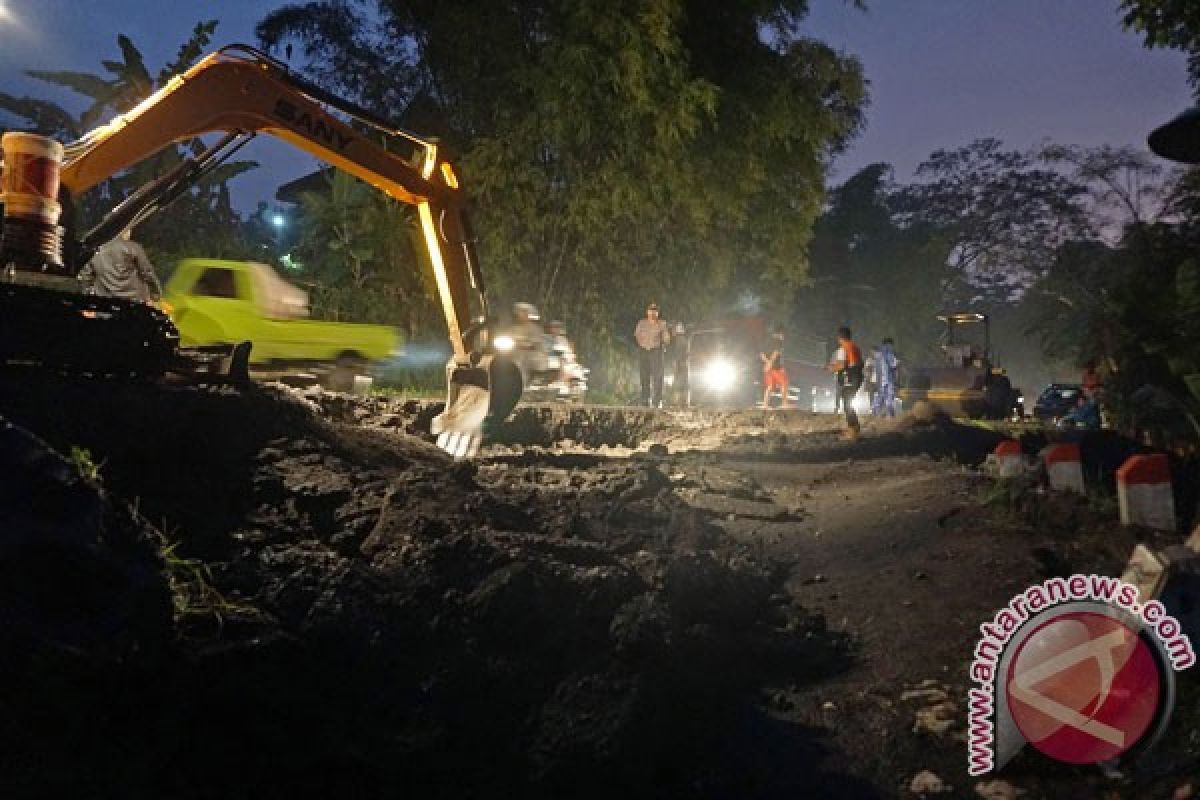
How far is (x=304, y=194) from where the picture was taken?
17.7 m

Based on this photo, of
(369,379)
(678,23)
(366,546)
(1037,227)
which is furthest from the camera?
(1037,227)

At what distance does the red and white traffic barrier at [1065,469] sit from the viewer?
19.9 ft

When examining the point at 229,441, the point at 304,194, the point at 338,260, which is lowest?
the point at 229,441

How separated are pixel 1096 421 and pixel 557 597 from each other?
14.0 metres

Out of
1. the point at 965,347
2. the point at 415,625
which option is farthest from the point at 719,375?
the point at 415,625

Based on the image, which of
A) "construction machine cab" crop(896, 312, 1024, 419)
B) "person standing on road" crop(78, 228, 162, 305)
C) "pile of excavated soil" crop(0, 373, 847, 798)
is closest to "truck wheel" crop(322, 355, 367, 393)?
"person standing on road" crop(78, 228, 162, 305)

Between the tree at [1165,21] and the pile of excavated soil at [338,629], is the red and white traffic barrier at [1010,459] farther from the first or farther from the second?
the tree at [1165,21]

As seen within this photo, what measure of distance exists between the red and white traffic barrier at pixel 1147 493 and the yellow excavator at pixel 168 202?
16.3ft

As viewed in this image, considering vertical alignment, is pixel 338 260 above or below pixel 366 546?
above

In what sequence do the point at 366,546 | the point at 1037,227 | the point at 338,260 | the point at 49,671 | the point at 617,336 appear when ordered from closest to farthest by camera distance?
the point at 49,671 → the point at 366,546 → the point at 338,260 → the point at 617,336 → the point at 1037,227

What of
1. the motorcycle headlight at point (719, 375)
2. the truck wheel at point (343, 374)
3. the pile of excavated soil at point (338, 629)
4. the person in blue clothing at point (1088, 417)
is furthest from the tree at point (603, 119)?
the pile of excavated soil at point (338, 629)

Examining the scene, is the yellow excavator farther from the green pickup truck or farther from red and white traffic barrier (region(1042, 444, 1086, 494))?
red and white traffic barrier (region(1042, 444, 1086, 494))

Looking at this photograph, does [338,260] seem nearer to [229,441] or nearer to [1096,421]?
[229,441]

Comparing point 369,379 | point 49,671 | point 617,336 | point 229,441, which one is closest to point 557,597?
point 49,671
